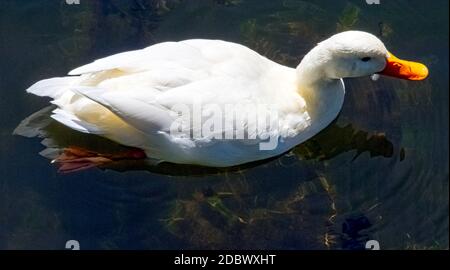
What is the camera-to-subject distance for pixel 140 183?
4633 mm

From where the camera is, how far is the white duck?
13.5 ft

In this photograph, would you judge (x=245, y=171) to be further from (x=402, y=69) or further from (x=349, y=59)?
(x=402, y=69)

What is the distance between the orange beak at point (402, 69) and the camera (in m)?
4.36

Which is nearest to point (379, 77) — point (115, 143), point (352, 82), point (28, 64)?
point (352, 82)

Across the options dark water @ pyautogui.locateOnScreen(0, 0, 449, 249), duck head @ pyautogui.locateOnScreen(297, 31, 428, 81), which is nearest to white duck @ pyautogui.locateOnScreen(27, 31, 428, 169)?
duck head @ pyautogui.locateOnScreen(297, 31, 428, 81)

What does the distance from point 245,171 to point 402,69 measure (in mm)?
1032

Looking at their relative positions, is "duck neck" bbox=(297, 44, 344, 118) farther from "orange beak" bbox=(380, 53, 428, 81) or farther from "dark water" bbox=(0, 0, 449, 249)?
"dark water" bbox=(0, 0, 449, 249)

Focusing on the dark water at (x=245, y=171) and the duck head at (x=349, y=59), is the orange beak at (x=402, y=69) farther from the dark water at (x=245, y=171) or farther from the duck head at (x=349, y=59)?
the dark water at (x=245, y=171)

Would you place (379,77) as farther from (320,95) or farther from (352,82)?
(320,95)

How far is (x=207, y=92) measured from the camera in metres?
4.15

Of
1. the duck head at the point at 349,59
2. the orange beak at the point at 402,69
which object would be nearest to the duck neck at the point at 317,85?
the duck head at the point at 349,59

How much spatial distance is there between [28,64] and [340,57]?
1.91m

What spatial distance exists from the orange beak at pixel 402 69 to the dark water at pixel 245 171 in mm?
458

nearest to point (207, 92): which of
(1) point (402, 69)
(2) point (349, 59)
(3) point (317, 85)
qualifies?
(3) point (317, 85)
